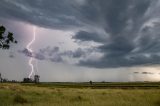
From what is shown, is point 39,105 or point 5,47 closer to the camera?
point 39,105

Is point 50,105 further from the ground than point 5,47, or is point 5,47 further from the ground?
point 5,47

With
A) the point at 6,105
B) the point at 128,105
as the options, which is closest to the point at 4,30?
the point at 6,105

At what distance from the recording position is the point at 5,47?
37594mm

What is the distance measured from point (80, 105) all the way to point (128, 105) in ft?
14.0

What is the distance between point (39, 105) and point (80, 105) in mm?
3582

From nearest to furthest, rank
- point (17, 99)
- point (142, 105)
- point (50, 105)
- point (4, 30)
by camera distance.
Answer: point (50, 105) → point (142, 105) → point (17, 99) → point (4, 30)

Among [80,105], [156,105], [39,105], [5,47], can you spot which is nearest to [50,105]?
[39,105]

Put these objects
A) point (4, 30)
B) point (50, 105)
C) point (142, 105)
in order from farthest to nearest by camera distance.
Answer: point (4, 30), point (142, 105), point (50, 105)

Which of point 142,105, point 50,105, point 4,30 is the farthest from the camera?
point 4,30

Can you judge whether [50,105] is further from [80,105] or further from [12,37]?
[12,37]

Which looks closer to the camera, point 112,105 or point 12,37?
point 112,105

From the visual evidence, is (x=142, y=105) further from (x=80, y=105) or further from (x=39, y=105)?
(x=39, y=105)

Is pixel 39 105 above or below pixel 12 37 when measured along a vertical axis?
below

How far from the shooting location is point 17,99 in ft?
90.4
